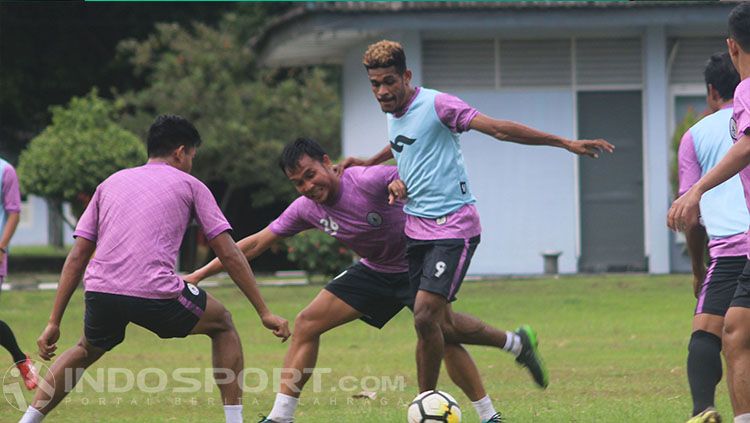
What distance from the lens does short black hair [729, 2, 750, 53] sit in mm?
6832

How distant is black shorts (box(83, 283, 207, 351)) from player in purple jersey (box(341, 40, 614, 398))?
132cm

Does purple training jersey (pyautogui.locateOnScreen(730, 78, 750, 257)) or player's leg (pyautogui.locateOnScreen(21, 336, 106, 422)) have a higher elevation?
purple training jersey (pyautogui.locateOnScreen(730, 78, 750, 257))

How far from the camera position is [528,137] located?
27.0 feet

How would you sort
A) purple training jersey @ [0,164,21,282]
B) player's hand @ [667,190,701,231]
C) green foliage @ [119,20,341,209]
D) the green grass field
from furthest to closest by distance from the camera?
green foliage @ [119,20,341,209]
purple training jersey @ [0,164,21,282]
the green grass field
player's hand @ [667,190,701,231]

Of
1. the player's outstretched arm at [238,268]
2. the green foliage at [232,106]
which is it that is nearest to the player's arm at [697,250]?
the player's outstretched arm at [238,268]

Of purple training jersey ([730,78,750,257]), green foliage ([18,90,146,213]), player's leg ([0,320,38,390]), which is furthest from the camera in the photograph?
green foliage ([18,90,146,213])

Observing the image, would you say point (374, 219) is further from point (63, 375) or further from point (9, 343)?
point (9, 343)

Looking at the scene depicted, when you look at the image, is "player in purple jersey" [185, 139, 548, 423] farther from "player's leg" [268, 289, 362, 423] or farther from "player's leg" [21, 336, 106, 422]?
"player's leg" [21, 336, 106, 422]

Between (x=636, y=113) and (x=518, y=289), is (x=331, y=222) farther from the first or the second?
(x=636, y=113)

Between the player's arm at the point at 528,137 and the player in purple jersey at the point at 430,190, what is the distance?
0.01 metres

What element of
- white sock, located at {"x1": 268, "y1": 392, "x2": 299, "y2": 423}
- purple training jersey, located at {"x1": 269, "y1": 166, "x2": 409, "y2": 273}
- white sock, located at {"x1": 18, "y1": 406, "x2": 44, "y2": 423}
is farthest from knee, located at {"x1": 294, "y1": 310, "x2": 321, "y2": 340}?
white sock, located at {"x1": 18, "y1": 406, "x2": 44, "y2": 423}

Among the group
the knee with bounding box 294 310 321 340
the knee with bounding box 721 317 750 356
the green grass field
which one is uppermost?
the knee with bounding box 721 317 750 356

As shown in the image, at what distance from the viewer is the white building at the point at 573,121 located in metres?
22.2

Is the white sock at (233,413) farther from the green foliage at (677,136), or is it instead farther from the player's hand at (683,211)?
the green foliage at (677,136)
